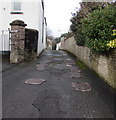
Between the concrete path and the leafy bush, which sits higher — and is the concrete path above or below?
below

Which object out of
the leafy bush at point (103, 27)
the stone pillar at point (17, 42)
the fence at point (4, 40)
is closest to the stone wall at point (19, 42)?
the stone pillar at point (17, 42)

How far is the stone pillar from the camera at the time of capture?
7.34 metres

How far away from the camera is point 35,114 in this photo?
2.43 m

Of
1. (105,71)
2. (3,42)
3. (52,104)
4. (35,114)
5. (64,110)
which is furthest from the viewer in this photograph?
(3,42)

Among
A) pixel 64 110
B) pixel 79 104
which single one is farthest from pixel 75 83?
pixel 64 110

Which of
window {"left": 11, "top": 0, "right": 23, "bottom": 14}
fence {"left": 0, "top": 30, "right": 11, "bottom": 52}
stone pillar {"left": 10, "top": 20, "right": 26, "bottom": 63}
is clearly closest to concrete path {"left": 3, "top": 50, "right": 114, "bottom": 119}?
stone pillar {"left": 10, "top": 20, "right": 26, "bottom": 63}

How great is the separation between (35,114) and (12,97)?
1.03 m

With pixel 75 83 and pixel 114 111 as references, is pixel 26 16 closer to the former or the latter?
pixel 75 83

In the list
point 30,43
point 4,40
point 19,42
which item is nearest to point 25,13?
point 4,40

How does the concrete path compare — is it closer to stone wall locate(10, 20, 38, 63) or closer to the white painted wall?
stone wall locate(10, 20, 38, 63)

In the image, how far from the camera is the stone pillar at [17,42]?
7.34 meters

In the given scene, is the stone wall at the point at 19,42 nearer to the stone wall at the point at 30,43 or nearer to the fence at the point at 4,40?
the stone wall at the point at 30,43

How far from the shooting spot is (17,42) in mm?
7410

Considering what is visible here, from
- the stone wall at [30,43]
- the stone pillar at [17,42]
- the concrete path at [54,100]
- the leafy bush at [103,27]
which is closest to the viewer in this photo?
the concrete path at [54,100]
